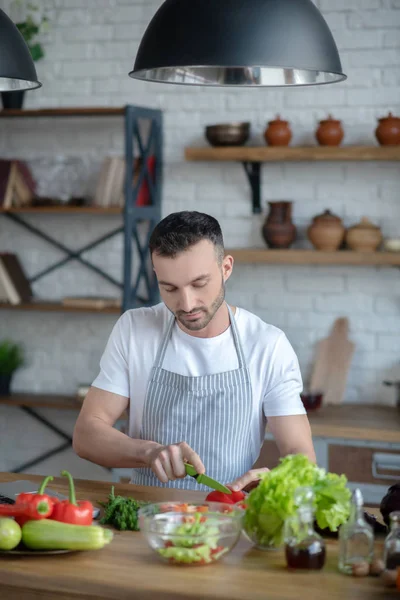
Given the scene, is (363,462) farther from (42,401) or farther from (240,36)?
(240,36)

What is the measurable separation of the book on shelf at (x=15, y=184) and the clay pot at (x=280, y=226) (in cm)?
131

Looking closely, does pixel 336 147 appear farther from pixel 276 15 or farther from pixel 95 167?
pixel 276 15

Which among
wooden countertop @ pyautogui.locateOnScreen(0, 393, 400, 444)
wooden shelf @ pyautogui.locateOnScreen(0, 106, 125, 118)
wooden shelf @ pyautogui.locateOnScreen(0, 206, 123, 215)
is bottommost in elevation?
wooden countertop @ pyautogui.locateOnScreen(0, 393, 400, 444)

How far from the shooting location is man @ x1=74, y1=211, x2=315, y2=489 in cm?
259

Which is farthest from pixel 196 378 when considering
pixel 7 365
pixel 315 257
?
pixel 7 365

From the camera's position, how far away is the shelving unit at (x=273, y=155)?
4195 millimetres

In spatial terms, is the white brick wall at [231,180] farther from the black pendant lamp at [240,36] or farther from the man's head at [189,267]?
the black pendant lamp at [240,36]

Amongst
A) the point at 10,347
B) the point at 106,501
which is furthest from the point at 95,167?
the point at 106,501

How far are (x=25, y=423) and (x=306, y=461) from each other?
3455 millimetres

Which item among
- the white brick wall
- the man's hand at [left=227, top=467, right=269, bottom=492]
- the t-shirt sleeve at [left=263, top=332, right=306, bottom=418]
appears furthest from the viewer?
the white brick wall

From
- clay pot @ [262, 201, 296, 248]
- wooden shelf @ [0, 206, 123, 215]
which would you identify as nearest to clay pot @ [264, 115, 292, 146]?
clay pot @ [262, 201, 296, 248]

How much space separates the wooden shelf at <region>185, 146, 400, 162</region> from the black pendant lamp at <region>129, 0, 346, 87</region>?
85.1 inches

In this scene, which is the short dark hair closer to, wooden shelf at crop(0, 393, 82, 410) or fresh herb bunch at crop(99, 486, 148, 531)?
fresh herb bunch at crop(99, 486, 148, 531)

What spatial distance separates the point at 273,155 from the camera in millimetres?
4344
